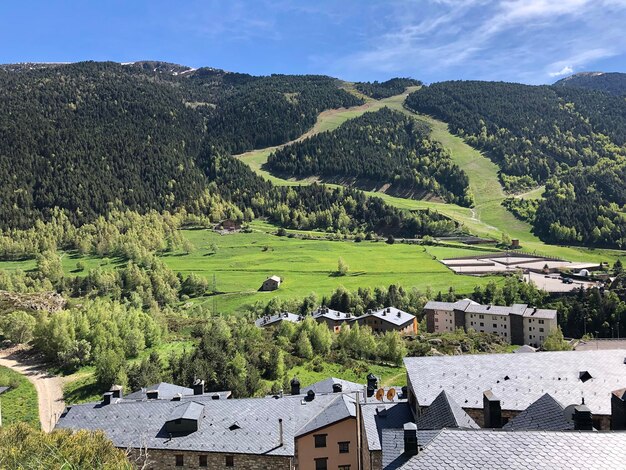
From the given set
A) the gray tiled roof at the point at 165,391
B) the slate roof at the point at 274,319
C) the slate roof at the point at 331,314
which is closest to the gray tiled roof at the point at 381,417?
the gray tiled roof at the point at 165,391

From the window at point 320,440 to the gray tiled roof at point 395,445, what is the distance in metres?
9.85

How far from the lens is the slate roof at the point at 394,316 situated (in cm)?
11169

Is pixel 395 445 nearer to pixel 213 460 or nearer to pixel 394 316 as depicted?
pixel 213 460

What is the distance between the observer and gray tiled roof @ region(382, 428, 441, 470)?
20.2 metres

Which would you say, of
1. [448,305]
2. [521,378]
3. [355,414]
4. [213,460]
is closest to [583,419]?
[521,378]

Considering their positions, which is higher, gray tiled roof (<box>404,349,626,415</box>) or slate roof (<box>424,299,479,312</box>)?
gray tiled roof (<box>404,349,626,415</box>)

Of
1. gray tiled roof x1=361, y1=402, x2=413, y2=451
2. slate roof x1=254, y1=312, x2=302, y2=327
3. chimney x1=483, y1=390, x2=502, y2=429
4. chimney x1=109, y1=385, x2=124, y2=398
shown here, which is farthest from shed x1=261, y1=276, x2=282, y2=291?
chimney x1=483, y1=390, x2=502, y2=429

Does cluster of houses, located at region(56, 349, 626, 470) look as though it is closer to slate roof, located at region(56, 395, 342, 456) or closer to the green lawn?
slate roof, located at region(56, 395, 342, 456)

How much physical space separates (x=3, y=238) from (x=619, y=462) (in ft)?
666

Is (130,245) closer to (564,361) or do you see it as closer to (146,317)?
(146,317)

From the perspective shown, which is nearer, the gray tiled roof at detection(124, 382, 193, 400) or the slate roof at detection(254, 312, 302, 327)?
the gray tiled roof at detection(124, 382, 193, 400)

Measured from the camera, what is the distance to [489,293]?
134250mm

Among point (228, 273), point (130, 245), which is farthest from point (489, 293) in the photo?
point (130, 245)

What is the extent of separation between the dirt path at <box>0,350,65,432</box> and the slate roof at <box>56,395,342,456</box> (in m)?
13.0
